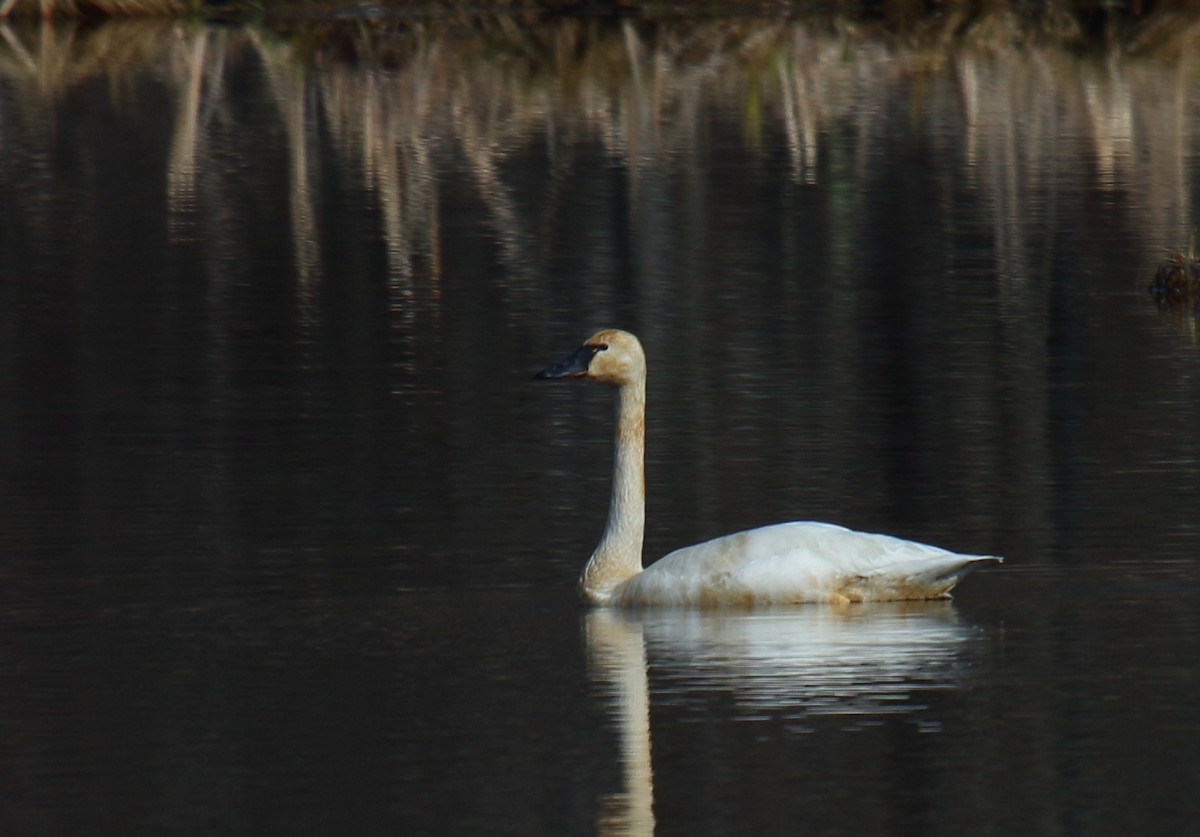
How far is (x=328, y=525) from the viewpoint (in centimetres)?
1240

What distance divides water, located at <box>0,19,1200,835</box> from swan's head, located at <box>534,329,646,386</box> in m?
0.80

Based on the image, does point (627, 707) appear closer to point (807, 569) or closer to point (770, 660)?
point (770, 660)

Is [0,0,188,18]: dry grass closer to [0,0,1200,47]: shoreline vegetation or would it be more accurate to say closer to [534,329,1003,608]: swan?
[0,0,1200,47]: shoreline vegetation

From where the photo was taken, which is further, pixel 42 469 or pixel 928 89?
pixel 928 89

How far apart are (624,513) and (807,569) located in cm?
99

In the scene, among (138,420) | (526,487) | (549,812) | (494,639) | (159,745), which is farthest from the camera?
(138,420)

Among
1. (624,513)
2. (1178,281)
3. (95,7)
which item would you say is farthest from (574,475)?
(95,7)

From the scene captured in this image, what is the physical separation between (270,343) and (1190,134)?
1585cm

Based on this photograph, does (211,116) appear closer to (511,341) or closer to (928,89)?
(928,89)

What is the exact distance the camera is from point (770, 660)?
9672mm

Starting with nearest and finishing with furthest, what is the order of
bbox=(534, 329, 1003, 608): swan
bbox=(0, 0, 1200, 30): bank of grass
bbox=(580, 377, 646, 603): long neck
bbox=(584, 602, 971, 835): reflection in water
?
bbox=(584, 602, 971, 835): reflection in water
bbox=(534, 329, 1003, 608): swan
bbox=(580, 377, 646, 603): long neck
bbox=(0, 0, 1200, 30): bank of grass

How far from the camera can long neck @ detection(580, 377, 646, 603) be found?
428 inches

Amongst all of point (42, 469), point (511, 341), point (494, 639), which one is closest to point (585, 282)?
point (511, 341)

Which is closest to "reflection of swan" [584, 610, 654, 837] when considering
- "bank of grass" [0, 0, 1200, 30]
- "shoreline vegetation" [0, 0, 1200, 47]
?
"shoreline vegetation" [0, 0, 1200, 47]
